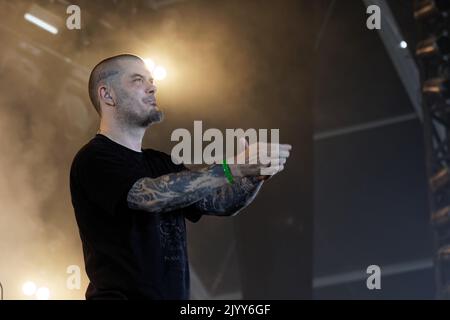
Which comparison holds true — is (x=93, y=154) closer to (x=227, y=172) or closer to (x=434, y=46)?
(x=227, y=172)

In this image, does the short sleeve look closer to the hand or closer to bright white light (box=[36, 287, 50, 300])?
the hand

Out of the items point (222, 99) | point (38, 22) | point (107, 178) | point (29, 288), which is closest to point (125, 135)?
point (107, 178)

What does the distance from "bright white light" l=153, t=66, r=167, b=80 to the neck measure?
2989 mm

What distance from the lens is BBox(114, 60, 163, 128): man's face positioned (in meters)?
2.21

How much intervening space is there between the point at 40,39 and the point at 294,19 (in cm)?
169

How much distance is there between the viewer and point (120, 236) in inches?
78.5

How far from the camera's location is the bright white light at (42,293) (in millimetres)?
5579

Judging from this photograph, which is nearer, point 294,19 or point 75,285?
point 294,19

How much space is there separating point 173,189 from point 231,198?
0.26 meters

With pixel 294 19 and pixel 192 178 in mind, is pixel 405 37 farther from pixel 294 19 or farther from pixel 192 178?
pixel 192 178

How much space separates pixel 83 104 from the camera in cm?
532

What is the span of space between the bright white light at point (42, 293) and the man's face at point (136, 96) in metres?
3.66
